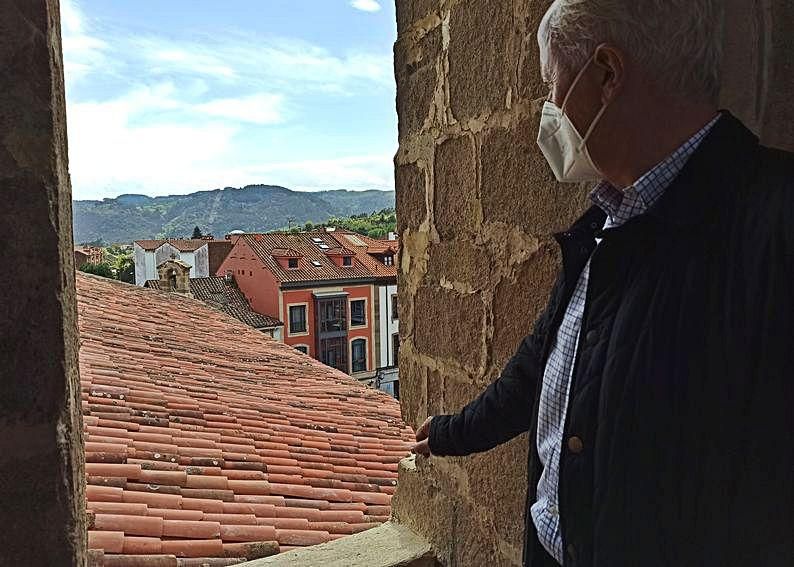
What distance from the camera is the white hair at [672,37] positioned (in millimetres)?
786

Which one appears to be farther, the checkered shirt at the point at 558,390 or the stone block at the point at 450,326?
the stone block at the point at 450,326

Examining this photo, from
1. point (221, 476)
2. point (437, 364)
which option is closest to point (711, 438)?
point (437, 364)

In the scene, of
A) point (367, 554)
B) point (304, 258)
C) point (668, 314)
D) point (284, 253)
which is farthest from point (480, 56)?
point (304, 258)

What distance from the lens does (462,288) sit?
1563 mm

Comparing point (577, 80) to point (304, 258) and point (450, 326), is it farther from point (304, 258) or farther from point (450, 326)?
point (304, 258)

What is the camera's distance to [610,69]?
0.83m

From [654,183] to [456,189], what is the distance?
75 cm

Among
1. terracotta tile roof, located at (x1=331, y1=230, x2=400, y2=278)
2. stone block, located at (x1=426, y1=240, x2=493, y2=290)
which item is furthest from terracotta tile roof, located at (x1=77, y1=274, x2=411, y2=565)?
terracotta tile roof, located at (x1=331, y1=230, x2=400, y2=278)

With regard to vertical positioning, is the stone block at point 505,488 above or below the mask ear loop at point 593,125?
below

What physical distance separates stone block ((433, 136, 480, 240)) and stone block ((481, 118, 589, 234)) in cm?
5

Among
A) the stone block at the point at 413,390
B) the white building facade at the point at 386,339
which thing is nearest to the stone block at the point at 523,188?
the stone block at the point at 413,390

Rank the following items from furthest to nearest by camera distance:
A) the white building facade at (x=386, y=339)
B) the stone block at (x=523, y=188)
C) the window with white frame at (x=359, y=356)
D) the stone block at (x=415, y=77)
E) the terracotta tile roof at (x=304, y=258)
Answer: the white building facade at (x=386, y=339)
the window with white frame at (x=359, y=356)
the terracotta tile roof at (x=304, y=258)
the stone block at (x=415, y=77)
the stone block at (x=523, y=188)

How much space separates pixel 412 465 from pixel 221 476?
2.78 feet

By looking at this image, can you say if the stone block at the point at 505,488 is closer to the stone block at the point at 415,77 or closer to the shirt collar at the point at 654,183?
the shirt collar at the point at 654,183
